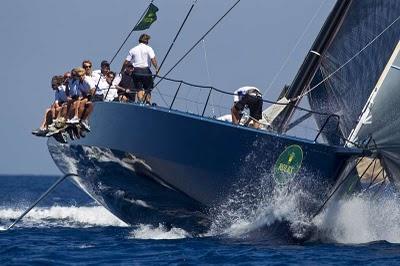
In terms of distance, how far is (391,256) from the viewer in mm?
13484

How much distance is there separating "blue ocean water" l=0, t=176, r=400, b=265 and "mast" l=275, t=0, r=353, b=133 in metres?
1.86

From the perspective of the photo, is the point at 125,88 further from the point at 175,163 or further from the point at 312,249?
the point at 312,249

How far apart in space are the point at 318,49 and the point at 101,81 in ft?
9.83

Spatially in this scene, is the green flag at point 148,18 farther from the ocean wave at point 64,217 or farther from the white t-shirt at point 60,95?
the ocean wave at point 64,217

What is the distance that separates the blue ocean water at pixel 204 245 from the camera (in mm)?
12961

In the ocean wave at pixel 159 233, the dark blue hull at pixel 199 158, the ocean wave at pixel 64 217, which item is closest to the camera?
the dark blue hull at pixel 199 158

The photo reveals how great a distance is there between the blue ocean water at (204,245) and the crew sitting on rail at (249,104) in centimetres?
149

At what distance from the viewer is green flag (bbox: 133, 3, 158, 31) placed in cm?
1684

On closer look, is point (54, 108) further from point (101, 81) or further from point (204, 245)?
point (204, 245)

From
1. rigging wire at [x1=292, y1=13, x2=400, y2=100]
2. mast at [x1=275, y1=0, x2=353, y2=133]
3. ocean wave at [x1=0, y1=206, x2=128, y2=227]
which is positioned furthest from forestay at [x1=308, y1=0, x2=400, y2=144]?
ocean wave at [x1=0, y1=206, x2=128, y2=227]

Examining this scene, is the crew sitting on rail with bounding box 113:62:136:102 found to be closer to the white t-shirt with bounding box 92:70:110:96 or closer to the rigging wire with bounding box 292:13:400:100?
the white t-shirt with bounding box 92:70:110:96

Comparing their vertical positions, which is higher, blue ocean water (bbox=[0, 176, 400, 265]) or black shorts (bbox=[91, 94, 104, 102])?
black shorts (bbox=[91, 94, 104, 102])

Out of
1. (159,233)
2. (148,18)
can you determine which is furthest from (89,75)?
(159,233)

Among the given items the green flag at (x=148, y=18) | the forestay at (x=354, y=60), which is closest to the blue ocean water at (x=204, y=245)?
the forestay at (x=354, y=60)
